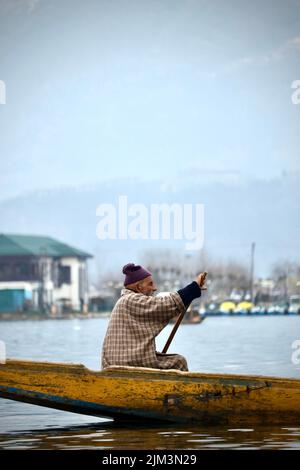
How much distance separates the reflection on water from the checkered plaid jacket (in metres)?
0.64

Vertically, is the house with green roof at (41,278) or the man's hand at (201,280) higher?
the man's hand at (201,280)

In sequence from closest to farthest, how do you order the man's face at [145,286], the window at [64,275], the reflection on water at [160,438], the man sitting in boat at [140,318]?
the reflection on water at [160,438]
the man sitting in boat at [140,318]
the man's face at [145,286]
the window at [64,275]

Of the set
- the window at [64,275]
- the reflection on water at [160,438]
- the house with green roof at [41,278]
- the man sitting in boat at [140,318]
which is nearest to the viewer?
the reflection on water at [160,438]

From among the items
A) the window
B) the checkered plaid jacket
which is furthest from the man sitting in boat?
the window

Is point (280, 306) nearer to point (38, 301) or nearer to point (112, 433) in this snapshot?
point (38, 301)

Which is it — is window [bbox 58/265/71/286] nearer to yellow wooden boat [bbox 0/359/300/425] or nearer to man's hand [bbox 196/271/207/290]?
yellow wooden boat [bbox 0/359/300/425]

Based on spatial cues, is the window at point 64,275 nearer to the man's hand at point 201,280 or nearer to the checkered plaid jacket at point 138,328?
the checkered plaid jacket at point 138,328

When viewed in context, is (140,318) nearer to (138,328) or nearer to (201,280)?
(138,328)

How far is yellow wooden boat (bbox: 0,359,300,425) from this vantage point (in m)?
11.7

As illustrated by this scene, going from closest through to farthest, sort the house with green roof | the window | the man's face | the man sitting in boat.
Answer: the man sitting in boat
the man's face
the house with green roof
the window

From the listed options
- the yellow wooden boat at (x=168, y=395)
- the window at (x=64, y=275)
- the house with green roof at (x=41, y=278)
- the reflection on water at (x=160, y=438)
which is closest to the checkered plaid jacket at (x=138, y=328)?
the yellow wooden boat at (x=168, y=395)

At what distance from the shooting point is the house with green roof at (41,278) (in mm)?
118375

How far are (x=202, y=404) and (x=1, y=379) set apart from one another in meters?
1.98
